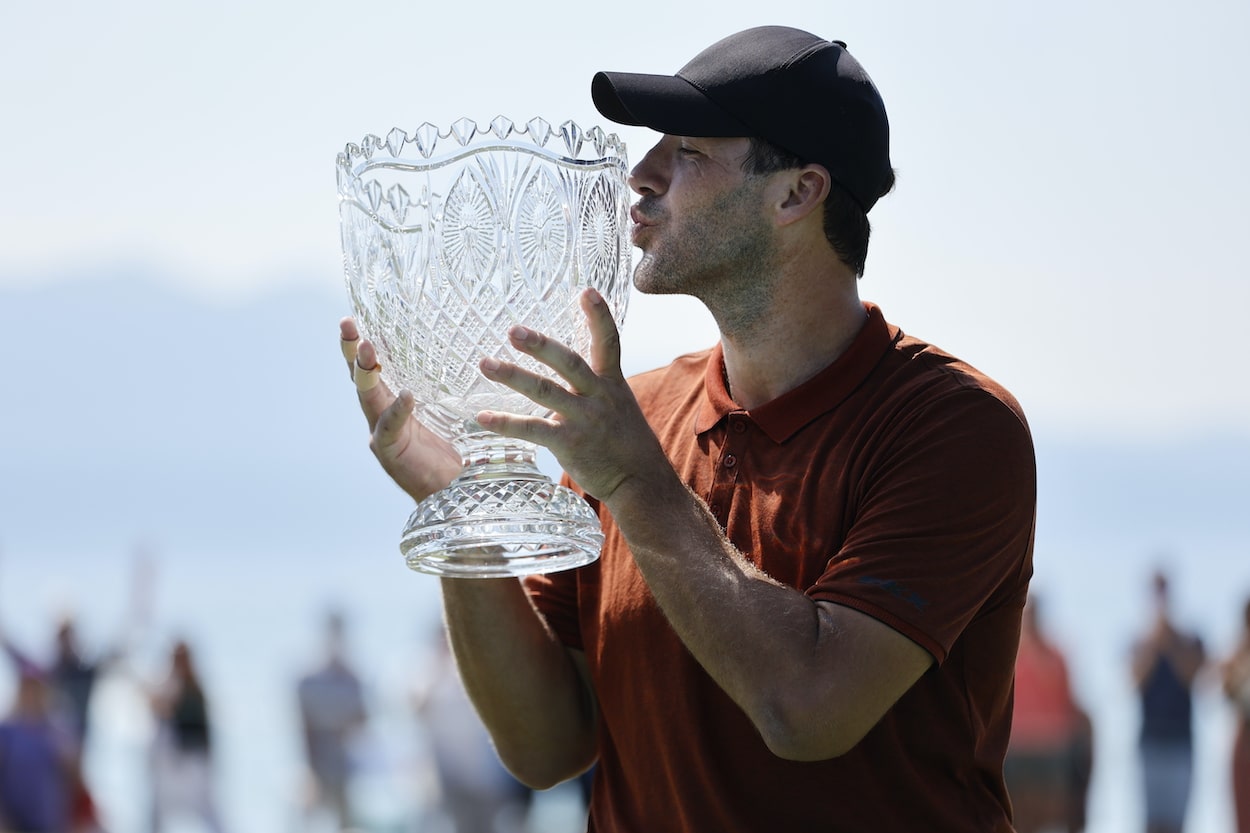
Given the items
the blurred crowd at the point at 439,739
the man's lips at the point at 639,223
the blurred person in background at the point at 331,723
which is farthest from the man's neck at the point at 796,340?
the blurred person in background at the point at 331,723

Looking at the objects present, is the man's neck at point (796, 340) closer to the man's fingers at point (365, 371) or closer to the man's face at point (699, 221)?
the man's face at point (699, 221)

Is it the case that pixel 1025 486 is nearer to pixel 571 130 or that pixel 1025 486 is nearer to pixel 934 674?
pixel 934 674

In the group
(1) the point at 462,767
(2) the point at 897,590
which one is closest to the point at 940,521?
(2) the point at 897,590

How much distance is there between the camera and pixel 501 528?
81.0 inches

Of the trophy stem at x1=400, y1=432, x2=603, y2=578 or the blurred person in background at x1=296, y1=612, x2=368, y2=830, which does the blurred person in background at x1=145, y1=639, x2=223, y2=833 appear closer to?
the blurred person in background at x1=296, y1=612, x2=368, y2=830

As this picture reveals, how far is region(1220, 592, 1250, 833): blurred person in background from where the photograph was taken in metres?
6.82

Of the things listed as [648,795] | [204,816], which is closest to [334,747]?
[204,816]

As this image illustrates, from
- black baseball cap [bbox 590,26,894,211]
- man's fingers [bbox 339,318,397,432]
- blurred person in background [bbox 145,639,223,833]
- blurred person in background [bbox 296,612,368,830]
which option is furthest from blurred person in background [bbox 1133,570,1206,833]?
man's fingers [bbox 339,318,397,432]

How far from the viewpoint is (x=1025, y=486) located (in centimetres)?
226

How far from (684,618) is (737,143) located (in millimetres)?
636

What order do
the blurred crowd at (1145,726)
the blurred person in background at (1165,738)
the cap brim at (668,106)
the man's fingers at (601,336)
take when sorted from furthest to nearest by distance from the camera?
1. the blurred person in background at (1165,738)
2. the blurred crowd at (1145,726)
3. the cap brim at (668,106)
4. the man's fingers at (601,336)

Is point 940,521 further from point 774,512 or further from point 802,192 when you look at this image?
point 802,192

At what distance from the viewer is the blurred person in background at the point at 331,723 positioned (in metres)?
8.67

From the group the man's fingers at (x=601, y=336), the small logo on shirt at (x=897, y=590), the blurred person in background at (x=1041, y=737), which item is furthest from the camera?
the blurred person in background at (x=1041, y=737)
